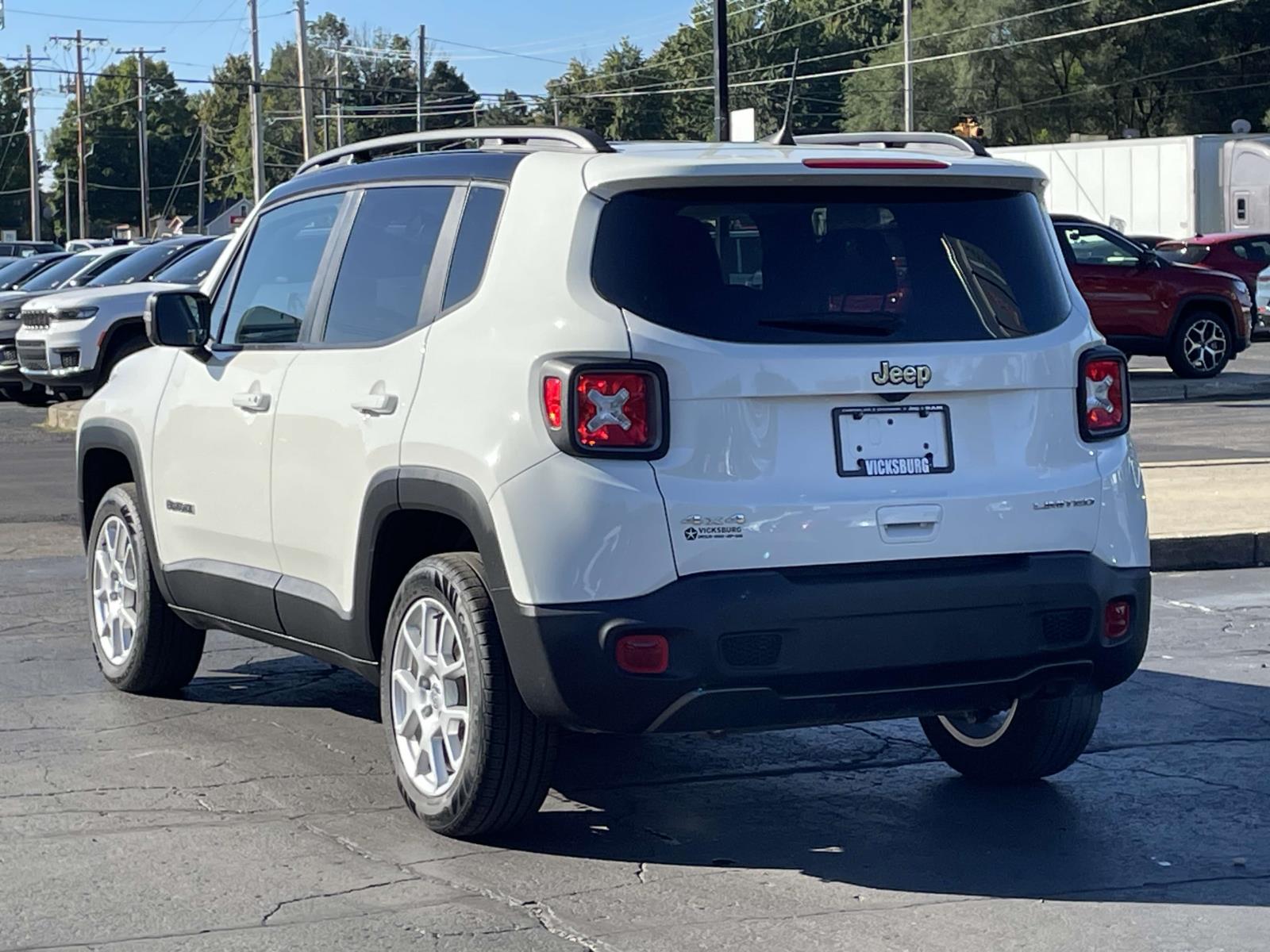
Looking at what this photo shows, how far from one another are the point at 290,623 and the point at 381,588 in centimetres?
62

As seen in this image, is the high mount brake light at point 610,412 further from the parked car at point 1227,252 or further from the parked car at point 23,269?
the parked car at point 1227,252

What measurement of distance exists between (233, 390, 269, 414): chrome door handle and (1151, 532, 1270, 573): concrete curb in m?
5.65

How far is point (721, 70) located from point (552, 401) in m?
19.8

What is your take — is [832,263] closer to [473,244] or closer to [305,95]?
[473,244]

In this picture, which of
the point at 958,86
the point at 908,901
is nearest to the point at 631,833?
the point at 908,901

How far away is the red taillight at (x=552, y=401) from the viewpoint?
4.80m

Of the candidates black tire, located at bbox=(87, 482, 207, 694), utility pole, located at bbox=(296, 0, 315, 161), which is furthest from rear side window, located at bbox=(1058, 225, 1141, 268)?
utility pole, located at bbox=(296, 0, 315, 161)

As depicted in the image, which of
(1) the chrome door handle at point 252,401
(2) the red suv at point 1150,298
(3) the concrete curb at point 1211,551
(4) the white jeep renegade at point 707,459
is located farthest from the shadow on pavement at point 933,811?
(2) the red suv at point 1150,298

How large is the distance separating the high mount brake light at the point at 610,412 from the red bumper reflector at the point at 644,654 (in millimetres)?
446

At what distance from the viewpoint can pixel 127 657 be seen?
7277 mm

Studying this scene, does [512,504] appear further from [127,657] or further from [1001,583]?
[127,657]

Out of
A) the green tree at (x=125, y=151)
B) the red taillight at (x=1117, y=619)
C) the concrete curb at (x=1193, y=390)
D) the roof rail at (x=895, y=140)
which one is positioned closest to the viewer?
the red taillight at (x=1117, y=619)

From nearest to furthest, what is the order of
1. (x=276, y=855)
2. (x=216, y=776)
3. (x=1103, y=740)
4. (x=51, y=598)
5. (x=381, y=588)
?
(x=276, y=855) < (x=381, y=588) < (x=216, y=776) < (x=1103, y=740) < (x=51, y=598)

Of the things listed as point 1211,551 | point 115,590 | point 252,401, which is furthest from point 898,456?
point 1211,551
